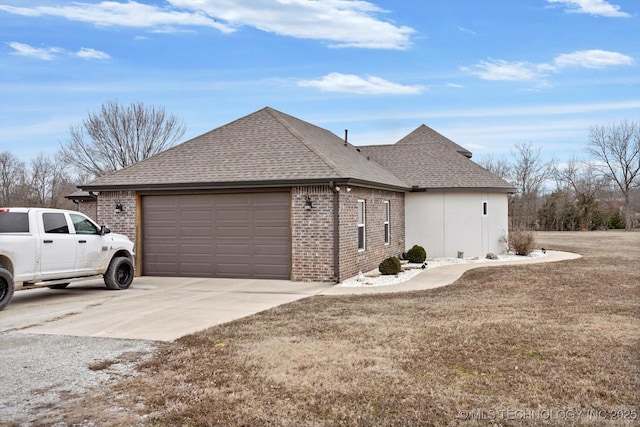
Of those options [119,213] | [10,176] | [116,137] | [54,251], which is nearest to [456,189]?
[119,213]

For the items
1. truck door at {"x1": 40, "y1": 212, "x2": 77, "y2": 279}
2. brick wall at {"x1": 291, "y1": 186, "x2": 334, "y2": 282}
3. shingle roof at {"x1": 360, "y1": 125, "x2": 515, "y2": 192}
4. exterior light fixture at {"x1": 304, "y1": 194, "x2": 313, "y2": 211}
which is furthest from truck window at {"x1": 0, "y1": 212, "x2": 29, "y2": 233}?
shingle roof at {"x1": 360, "y1": 125, "x2": 515, "y2": 192}

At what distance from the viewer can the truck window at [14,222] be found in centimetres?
1011

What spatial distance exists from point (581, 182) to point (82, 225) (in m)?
42.2

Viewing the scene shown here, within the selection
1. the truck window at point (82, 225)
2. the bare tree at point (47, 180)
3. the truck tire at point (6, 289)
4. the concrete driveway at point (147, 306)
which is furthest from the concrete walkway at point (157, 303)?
the bare tree at point (47, 180)

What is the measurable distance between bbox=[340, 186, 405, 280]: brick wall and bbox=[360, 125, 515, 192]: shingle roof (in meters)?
1.44

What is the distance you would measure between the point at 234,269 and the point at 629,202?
42.1 metres

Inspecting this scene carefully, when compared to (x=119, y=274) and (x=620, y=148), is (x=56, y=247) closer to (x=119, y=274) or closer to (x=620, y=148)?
(x=119, y=274)

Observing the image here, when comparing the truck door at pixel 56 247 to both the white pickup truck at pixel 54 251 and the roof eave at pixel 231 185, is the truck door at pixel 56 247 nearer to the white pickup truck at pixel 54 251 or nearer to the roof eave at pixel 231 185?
the white pickup truck at pixel 54 251

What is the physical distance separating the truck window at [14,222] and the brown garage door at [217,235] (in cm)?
448

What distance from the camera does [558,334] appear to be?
7.29 metres

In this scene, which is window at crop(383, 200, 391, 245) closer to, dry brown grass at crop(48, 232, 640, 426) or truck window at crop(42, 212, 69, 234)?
dry brown grass at crop(48, 232, 640, 426)

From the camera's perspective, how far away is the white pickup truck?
9.99 m

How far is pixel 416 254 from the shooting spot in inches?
683

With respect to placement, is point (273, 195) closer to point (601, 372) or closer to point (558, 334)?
point (558, 334)
